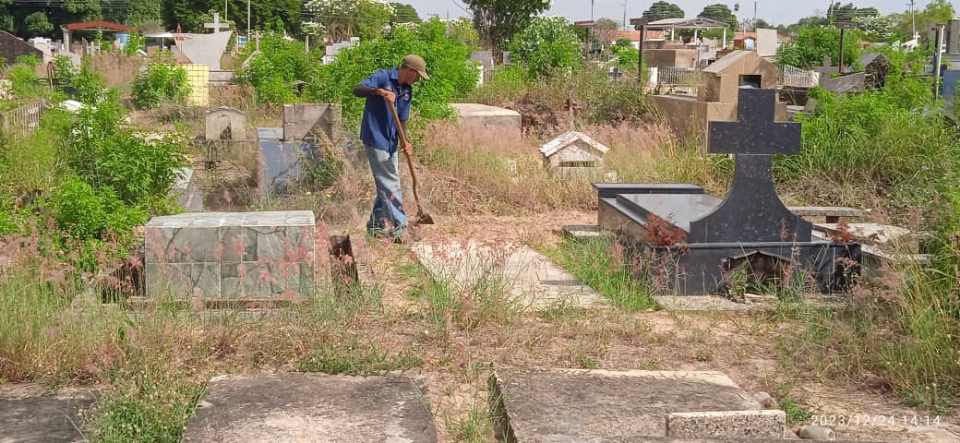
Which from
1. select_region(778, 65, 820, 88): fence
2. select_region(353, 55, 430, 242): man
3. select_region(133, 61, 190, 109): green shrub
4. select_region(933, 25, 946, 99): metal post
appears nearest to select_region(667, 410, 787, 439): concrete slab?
select_region(353, 55, 430, 242): man

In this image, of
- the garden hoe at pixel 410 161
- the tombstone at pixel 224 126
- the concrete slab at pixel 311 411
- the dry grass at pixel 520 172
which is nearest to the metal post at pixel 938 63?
the dry grass at pixel 520 172

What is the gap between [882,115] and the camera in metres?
10.6

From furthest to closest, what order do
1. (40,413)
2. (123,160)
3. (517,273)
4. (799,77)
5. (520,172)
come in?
1. (799,77)
2. (520,172)
3. (123,160)
4. (517,273)
5. (40,413)

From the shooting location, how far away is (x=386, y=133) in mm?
7840

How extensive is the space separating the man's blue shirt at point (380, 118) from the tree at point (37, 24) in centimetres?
7933

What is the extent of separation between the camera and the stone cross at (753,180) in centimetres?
629

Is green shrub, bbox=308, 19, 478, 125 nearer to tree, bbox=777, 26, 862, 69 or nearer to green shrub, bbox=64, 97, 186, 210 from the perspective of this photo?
green shrub, bbox=64, 97, 186, 210

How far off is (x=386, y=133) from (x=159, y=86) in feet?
47.1

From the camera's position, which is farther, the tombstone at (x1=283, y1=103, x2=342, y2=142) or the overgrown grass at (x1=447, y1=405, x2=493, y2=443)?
the tombstone at (x1=283, y1=103, x2=342, y2=142)

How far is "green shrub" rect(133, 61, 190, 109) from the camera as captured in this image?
67.4 ft

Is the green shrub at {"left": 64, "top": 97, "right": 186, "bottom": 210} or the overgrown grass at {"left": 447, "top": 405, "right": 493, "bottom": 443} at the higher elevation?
the green shrub at {"left": 64, "top": 97, "right": 186, "bottom": 210}

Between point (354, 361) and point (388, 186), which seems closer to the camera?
point (354, 361)

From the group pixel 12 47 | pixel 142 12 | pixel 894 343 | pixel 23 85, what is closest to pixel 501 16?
pixel 12 47

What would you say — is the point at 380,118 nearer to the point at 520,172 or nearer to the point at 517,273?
the point at 517,273
